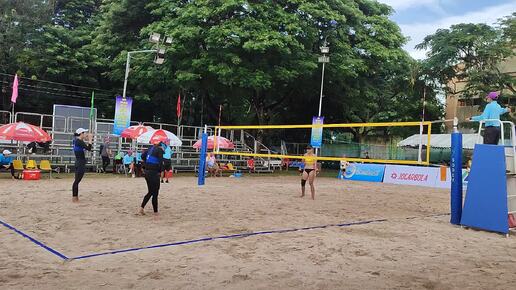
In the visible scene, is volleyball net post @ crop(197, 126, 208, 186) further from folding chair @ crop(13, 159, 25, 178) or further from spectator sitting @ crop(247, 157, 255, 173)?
spectator sitting @ crop(247, 157, 255, 173)

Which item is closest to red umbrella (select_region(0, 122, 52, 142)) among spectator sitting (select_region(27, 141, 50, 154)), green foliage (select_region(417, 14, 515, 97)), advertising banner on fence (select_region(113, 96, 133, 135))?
spectator sitting (select_region(27, 141, 50, 154))

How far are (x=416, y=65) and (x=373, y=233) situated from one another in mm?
25321

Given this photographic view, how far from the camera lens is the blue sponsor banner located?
25.2 m

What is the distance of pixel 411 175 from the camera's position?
2395cm

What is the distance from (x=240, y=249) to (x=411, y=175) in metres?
19.0

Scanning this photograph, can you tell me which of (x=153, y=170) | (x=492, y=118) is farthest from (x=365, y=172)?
(x=153, y=170)

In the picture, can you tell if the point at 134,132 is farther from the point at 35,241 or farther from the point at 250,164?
the point at 35,241

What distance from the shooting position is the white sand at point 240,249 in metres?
5.20

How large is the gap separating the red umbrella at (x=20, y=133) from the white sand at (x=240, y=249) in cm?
524

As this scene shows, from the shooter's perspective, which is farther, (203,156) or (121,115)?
(121,115)

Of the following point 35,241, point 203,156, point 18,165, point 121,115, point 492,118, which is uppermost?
point 121,115

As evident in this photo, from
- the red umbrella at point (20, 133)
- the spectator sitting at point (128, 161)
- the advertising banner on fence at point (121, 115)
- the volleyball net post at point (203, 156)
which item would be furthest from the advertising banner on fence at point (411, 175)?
the red umbrella at point (20, 133)

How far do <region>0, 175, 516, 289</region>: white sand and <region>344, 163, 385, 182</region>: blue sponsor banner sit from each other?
45.6 feet

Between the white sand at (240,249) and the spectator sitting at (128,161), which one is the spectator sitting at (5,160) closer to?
the spectator sitting at (128,161)
